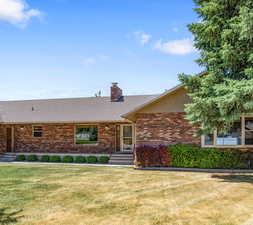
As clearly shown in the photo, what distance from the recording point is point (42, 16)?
10.9 metres

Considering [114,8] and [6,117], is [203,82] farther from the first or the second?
[6,117]

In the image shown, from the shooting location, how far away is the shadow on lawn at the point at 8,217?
5525 mm

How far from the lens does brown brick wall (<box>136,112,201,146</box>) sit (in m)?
13.4

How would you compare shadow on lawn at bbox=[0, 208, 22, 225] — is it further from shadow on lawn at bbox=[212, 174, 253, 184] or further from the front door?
the front door

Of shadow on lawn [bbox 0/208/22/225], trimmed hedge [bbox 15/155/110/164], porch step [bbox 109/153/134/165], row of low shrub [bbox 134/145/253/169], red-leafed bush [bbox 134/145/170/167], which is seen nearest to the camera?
shadow on lawn [bbox 0/208/22/225]

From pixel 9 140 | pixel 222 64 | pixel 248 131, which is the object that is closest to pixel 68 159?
pixel 9 140

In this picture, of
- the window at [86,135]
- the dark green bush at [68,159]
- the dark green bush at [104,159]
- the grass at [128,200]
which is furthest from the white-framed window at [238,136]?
the dark green bush at [68,159]

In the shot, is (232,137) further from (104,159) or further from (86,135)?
(86,135)

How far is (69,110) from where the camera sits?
66.6ft

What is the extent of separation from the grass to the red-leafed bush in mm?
2507

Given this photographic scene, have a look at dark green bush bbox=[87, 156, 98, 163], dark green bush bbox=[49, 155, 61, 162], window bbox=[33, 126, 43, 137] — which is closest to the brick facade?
window bbox=[33, 126, 43, 137]

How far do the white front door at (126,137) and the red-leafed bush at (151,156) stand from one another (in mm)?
4431

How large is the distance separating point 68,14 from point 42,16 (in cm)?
122

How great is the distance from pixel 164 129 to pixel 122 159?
420 centimetres
